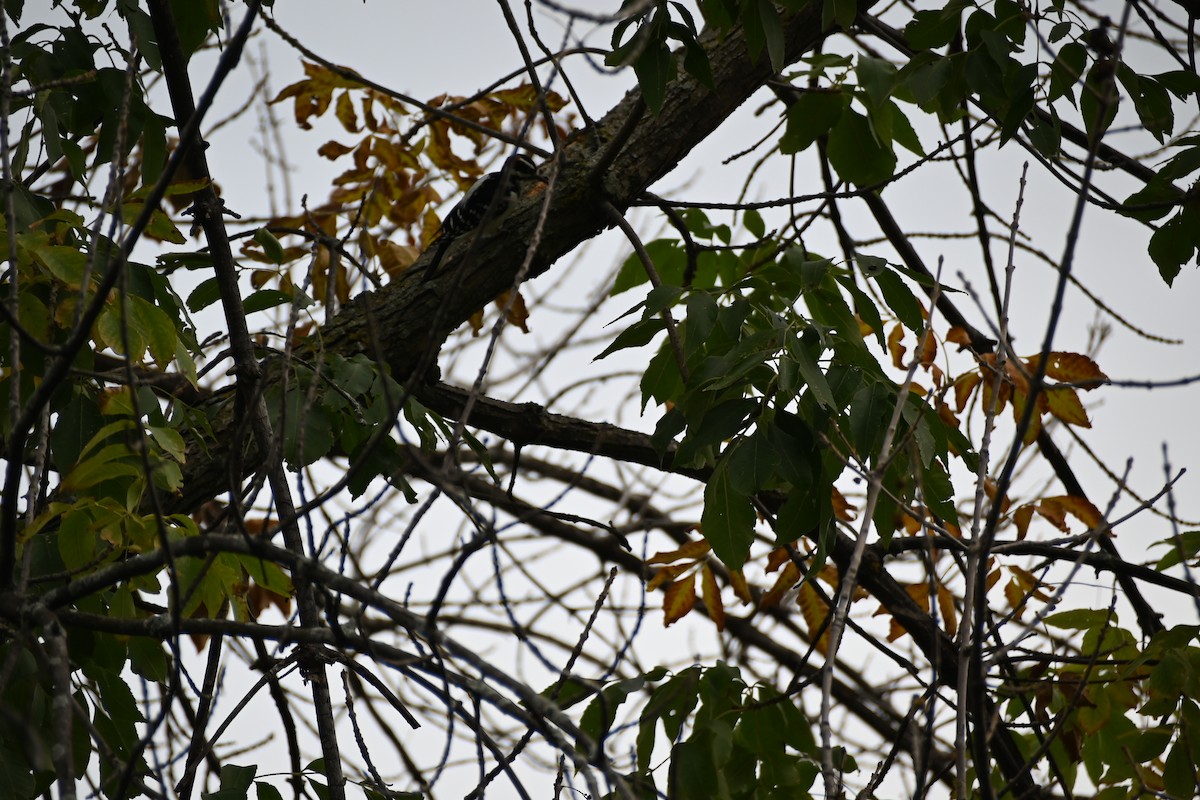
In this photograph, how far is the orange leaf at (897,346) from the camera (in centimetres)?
335

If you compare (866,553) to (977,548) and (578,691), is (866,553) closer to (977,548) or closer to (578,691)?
(578,691)

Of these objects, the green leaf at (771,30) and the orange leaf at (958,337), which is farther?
the orange leaf at (958,337)

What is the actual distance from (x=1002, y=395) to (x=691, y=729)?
1.39 meters

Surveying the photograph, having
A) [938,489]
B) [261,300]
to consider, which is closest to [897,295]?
[938,489]

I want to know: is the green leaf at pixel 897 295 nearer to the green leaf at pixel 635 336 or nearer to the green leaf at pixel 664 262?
the green leaf at pixel 635 336

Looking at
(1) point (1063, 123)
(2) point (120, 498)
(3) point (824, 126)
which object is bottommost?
(2) point (120, 498)

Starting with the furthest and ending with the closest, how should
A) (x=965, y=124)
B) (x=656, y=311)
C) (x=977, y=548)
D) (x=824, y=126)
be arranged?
(x=965, y=124), (x=824, y=126), (x=656, y=311), (x=977, y=548)

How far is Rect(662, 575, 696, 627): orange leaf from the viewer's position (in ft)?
9.18

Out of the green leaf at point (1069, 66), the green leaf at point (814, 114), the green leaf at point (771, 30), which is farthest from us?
the green leaf at point (814, 114)

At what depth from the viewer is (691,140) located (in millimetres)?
2885

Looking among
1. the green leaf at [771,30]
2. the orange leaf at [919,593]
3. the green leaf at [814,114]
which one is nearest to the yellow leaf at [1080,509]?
the orange leaf at [919,593]

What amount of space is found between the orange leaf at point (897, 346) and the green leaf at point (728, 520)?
1.61 metres

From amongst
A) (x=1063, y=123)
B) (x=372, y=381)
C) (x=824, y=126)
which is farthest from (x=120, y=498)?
(x=1063, y=123)

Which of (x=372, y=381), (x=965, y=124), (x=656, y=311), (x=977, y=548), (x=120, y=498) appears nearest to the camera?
(x=977, y=548)
